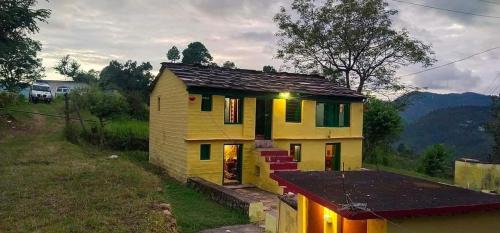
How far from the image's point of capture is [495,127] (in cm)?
4084

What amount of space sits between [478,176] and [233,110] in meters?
12.9

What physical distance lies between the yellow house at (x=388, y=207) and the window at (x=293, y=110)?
1337 cm

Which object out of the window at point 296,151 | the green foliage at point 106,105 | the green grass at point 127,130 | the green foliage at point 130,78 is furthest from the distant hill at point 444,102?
the green foliage at point 106,105

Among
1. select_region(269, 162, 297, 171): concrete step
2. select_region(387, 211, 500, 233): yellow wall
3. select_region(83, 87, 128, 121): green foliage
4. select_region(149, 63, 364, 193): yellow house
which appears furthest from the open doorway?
select_region(387, 211, 500, 233): yellow wall

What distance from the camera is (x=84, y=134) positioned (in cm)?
2608

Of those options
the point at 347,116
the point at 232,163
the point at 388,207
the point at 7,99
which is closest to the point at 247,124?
the point at 232,163

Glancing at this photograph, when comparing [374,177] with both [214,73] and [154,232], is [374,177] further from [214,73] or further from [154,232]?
[214,73]

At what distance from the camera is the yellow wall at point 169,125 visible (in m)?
18.8

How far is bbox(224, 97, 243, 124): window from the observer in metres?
19.5

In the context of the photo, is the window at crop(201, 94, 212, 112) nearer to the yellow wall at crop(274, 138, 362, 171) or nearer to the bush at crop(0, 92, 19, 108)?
the yellow wall at crop(274, 138, 362, 171)

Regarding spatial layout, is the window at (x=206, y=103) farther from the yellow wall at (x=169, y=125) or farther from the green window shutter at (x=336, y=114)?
the green window shutter at (x=336, y=114)

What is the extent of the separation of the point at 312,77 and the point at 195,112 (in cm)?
941

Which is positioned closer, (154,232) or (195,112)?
(154,232)

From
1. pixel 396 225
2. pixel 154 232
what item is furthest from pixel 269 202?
pixel 396 225
